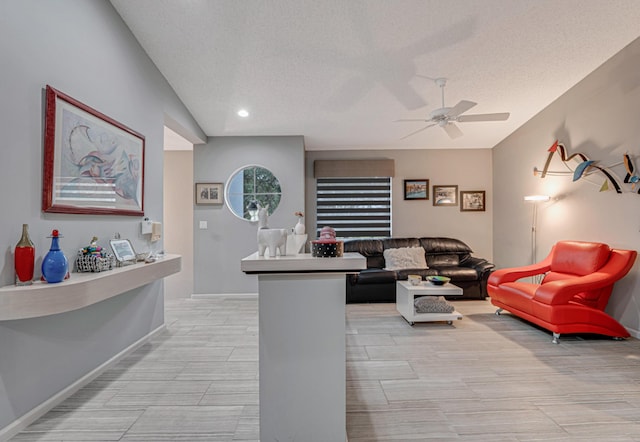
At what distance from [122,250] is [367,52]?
2.87m

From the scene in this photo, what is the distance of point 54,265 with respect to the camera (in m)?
1.81

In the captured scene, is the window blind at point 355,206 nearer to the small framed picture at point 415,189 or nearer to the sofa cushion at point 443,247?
the small framed picture at point 415,189

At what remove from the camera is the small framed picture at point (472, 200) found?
19.1ft

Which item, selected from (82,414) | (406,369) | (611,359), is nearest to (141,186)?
(82,414)

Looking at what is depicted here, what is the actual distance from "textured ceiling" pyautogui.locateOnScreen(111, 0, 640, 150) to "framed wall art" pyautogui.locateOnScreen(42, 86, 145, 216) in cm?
104

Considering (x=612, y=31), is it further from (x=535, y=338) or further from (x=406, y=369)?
(x=406, y=369)

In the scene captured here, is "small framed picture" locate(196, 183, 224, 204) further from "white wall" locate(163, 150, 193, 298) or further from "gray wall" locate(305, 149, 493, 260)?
"gray wall" locate(305, 149, 493, 260)

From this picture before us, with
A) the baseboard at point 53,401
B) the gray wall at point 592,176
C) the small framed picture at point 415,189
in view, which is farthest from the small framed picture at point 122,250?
the gray wall at point 592,176

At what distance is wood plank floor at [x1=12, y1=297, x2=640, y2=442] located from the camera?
5.84 feet

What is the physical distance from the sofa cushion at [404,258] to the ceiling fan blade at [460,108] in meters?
2.44

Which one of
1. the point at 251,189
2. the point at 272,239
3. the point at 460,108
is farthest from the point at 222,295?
the point at 460,108

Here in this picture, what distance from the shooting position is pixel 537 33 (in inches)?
117

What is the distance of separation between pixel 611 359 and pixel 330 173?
4280 mm

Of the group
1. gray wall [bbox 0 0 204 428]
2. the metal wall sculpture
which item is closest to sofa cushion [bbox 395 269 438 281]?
the metal wall sculpture
